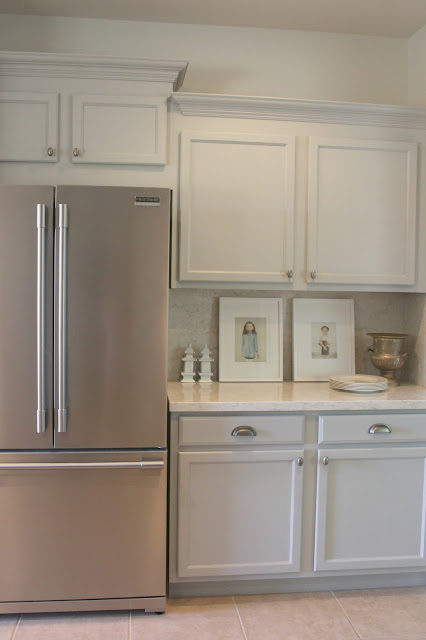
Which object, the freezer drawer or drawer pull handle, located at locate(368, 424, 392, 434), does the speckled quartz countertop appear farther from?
the freezer drawer

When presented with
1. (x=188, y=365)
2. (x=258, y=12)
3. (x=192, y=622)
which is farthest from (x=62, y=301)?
(x=258, y=12)

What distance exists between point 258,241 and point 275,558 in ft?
4.76

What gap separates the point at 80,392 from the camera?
2.31 meters

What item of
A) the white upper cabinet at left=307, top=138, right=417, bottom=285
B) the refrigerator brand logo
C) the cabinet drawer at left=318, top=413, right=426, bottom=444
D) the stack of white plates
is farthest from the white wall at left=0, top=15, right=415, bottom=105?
the cabinet drawer at left=318, top=413, right=426, bottom=444

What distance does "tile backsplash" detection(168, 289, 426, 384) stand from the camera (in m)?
3.06

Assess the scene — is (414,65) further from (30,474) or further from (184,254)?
(30,474)

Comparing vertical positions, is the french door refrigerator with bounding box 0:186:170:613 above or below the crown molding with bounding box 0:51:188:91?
below

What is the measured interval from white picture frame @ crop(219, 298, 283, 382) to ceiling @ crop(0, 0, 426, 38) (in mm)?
1438

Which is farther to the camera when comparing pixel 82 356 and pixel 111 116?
pixel 111 116

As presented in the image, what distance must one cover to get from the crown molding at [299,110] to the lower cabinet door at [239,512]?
62.6 inches

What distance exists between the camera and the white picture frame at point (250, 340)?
303cm

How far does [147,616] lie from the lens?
2.39 metres

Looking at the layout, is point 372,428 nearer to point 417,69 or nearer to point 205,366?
point 205,366

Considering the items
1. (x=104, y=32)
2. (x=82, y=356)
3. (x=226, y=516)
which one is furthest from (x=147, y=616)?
(x=104, y=32)
